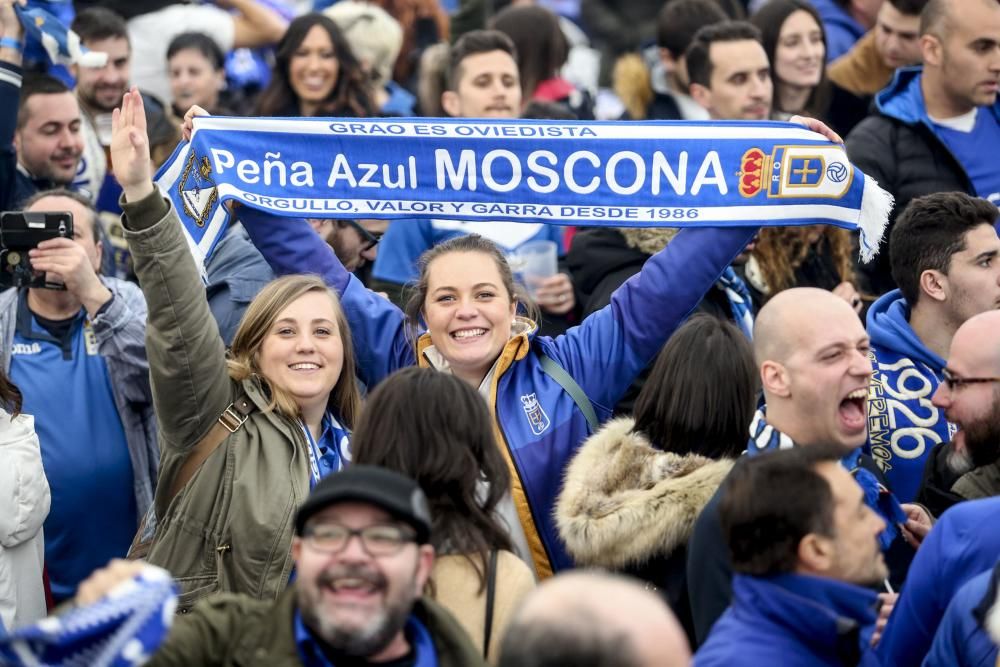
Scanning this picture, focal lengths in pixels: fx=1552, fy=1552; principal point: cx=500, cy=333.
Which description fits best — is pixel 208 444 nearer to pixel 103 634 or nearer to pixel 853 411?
pixel 103 634

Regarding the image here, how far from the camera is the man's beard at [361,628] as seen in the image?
11.4ft

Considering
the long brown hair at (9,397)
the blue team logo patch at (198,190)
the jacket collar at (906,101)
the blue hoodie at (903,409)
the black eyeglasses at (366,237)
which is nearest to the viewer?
the long brown hair at (9,397)

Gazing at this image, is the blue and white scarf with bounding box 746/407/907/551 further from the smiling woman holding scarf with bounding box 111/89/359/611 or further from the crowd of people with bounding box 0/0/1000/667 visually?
the smiling woman holding scarf with bounding box 111/89/359/611

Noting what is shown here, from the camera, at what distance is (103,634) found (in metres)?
3.31

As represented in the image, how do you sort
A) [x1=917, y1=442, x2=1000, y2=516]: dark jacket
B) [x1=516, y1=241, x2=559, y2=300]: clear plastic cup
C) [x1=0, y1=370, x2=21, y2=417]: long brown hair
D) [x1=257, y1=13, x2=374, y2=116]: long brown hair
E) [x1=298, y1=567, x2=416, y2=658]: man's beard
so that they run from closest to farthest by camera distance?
[x1=298, y1=567, x2=416, y2=658]: man's beard → [x1=917, y1=442, x2=1000, y2=516]: dark jacket → [x1=0, y1=370, x2=21, y2=417]: long brown hair → [x1=516, y1=241, x2=559, y2=300]: clear plastic cup → [x1=257, y1=13, x2=374, y2=116]: long brown hair

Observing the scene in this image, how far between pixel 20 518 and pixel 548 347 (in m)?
1.86

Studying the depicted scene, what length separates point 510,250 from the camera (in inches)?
275

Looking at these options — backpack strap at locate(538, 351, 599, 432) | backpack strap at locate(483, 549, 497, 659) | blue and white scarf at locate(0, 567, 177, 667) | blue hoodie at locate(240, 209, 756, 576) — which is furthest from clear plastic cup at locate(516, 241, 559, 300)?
blue and white scarf at locate(0, 567, 177, 667)

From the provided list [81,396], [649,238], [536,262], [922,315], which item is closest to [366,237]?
[536,262]

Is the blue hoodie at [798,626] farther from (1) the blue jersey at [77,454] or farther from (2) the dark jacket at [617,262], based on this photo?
(1) the blue jersey at [77,454]

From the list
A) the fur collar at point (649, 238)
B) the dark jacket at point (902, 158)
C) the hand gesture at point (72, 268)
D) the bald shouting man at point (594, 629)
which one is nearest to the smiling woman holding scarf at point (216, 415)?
the hand gesture at point (72, 268)

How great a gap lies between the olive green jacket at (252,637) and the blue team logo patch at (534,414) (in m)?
1.44

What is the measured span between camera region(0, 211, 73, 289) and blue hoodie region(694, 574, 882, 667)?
3.48 metres

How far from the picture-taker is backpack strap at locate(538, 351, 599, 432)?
205 inches
